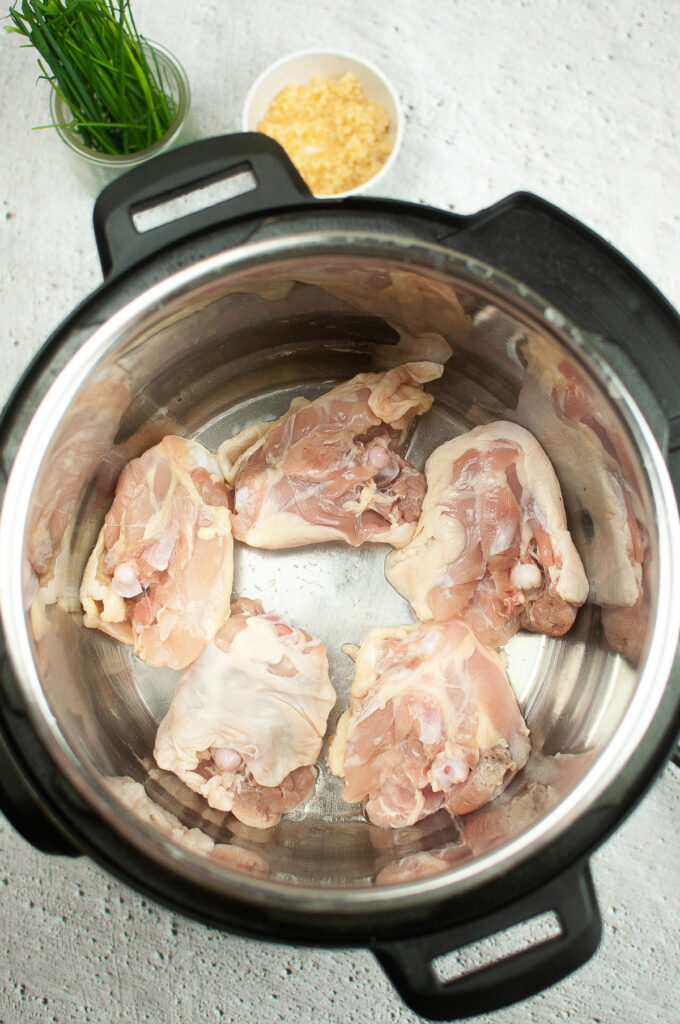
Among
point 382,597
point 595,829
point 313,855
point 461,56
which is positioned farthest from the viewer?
point 461,56

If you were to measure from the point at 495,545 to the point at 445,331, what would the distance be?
0.27 meters

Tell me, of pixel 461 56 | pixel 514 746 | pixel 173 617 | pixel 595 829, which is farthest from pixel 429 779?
pixel 461 56

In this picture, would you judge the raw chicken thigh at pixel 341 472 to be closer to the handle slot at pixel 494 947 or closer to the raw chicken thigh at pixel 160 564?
the raw chicken thigh at pixel 160 564

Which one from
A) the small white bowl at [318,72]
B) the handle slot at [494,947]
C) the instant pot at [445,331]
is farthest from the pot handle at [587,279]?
the handle slot at [494,947]

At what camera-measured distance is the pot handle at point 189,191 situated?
715mm

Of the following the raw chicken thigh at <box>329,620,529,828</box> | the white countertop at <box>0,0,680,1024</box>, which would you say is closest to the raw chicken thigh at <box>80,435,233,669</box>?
the raw chicken thigh at <box>329,620,529,828</box>

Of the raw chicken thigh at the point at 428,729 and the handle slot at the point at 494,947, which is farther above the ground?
the raw chicken thigh at the point at 428,729

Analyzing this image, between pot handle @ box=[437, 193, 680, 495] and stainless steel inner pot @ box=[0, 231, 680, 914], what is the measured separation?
0.03 meters

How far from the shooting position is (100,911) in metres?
1.09

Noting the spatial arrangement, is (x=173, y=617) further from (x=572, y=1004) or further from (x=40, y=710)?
(x=572, y=1004)

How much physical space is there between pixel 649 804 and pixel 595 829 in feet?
1.45

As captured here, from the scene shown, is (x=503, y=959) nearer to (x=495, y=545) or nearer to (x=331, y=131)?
(x=495, y=545)

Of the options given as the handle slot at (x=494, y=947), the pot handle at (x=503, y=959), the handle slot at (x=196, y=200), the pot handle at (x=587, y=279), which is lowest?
the handle slot at (x=494, y=947)

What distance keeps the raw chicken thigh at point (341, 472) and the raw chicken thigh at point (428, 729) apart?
0.16 meters
